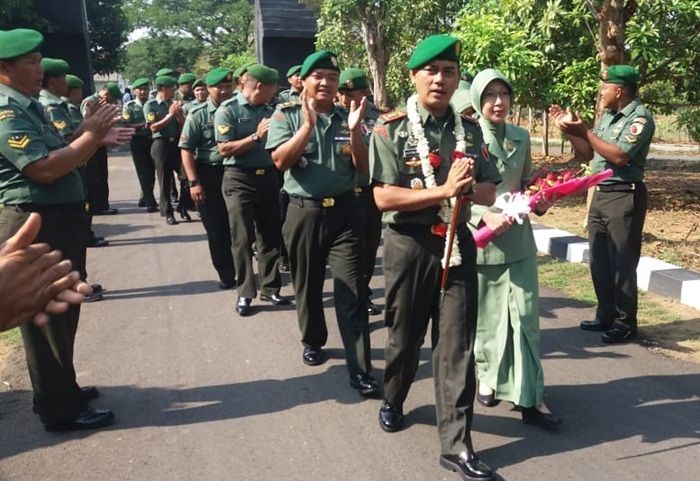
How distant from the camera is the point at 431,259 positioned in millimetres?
3143

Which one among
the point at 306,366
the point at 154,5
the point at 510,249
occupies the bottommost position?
the point at 306,366

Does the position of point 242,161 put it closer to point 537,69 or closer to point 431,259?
point 431,259

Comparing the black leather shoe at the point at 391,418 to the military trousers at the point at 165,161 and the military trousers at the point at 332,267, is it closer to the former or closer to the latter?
the military trousers at the point at 332,267

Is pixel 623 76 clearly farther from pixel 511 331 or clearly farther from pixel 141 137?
pixel 141 137

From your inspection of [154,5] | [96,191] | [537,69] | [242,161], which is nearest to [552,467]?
[242,161]

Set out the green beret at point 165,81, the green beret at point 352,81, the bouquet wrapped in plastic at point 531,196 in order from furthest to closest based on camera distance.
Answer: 1. the green beret at point 165,81
2. the green beret at point 352,81
3. the bouquet wrapped in plastic at point 531,196

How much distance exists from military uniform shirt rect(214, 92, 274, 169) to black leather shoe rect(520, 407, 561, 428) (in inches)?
122

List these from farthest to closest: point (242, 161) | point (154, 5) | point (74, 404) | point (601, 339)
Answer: point (154, 5) → point (242, 161) → point (601, 339) → point (74, 404)

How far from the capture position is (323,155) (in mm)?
4219

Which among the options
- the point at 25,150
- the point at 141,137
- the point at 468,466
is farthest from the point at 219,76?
the point at 468,466

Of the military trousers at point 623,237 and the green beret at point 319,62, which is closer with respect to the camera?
the green beret at point 319,62

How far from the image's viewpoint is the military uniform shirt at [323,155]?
13.8ft

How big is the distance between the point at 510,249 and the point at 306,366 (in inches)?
67.4

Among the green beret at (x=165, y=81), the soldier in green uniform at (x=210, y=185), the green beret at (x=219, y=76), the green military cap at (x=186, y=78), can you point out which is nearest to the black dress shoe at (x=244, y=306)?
the soldier in green uniform at (x=210, y=185)
